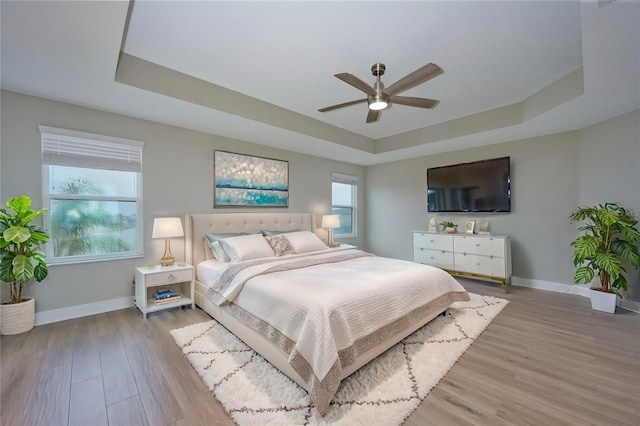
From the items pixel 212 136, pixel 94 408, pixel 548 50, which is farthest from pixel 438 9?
pixel 94 408

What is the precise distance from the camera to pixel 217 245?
367 centimetres

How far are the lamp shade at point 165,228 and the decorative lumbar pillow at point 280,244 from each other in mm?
1173

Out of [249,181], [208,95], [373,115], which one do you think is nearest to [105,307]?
[249,181]

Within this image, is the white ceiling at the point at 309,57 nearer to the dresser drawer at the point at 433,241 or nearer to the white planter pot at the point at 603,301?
the dresser drawer at the point at 433,241

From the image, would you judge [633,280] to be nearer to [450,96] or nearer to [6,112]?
[450,96]

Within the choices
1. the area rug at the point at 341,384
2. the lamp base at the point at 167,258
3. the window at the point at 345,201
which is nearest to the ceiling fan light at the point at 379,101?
the area rug at the point at 341,384

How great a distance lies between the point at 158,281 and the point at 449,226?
4.63 m

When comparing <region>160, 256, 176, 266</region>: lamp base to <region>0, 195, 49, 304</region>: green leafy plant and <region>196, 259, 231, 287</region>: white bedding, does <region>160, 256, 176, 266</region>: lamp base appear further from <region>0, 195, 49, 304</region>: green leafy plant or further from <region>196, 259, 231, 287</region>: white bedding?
<region>0, 195, 49, 304</region>: green leafy plant

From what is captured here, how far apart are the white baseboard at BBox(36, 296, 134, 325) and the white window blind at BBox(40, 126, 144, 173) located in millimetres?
1612

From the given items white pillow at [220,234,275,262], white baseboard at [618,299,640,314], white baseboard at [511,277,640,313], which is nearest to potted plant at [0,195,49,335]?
white pillow at [220,234,275,262]

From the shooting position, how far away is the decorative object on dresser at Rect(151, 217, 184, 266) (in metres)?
3.32

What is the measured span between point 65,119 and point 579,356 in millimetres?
5573

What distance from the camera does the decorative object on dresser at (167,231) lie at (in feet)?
10.9

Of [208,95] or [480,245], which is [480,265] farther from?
[208,95]
